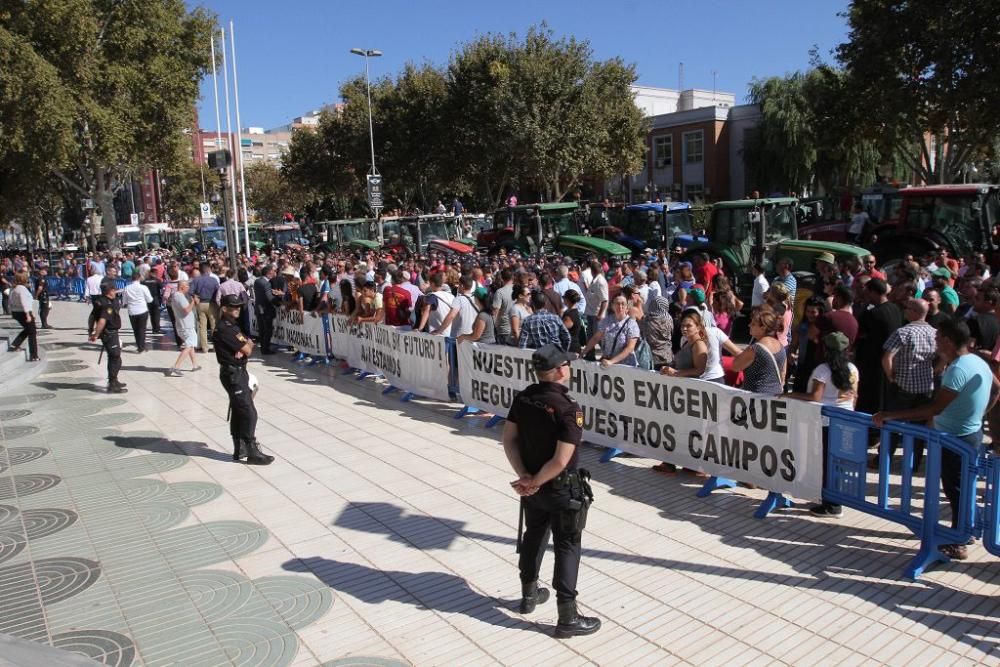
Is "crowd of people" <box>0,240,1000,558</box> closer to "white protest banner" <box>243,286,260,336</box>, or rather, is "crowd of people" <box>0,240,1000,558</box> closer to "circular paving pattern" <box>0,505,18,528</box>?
"white protest banner" <box>243,286,260,336</box>

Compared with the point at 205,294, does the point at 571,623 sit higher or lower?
lower

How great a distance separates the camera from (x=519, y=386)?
888 centimetres

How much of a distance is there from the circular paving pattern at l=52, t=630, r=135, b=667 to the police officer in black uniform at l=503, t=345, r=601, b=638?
257 cm

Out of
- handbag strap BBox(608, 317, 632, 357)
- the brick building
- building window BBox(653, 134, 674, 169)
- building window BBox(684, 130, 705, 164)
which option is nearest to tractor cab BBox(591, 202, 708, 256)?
handbag strap BBox(608, 317, 632, 357)

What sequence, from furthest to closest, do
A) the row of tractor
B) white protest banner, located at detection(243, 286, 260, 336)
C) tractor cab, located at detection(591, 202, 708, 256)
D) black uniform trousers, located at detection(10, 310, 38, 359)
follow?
tractor cab, located at detection(591, 202, 708, 256) < white protest banner, located at detection(243, 286, 260, 336) < the row of tractor < black uniform trousers, located at detection(10, 310, 38, 359)

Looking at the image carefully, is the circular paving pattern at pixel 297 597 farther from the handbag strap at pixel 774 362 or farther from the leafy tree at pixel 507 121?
the leafy tree at pixel 507 121

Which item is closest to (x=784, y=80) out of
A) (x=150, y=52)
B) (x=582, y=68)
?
(x=582, y=68)

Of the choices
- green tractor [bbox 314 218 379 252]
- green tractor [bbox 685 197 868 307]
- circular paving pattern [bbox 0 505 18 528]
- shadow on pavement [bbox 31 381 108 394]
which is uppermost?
green tractor [bbox 314 218 379 252]

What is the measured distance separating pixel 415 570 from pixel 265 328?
36.2 feet

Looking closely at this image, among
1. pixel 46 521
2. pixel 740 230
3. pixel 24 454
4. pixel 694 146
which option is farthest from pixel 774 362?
pixel 694 146

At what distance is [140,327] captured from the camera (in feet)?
51.4

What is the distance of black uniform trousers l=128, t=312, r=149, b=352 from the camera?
15320 mm

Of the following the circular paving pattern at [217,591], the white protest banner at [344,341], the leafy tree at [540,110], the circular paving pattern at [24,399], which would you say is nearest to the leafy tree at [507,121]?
the leafy tree at [540,110]

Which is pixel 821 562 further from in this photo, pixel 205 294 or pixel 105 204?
pixel 105 204
